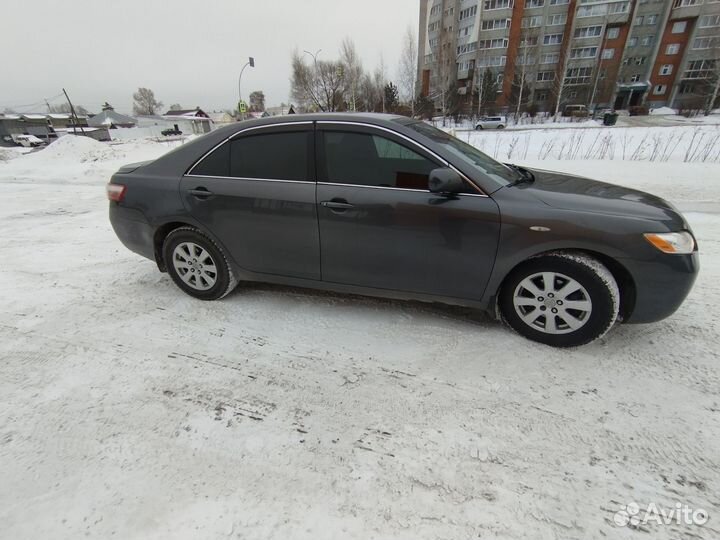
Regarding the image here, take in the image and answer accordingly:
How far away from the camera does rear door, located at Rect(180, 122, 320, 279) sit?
9.23 feet

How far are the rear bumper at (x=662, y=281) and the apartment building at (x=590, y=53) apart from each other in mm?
43215

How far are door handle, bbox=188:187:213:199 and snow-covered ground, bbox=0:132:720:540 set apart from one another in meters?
1.00

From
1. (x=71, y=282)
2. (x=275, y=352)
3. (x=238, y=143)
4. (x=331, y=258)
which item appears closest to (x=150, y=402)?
(x=275, y=352)

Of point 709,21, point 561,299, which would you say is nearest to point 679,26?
point 709,21

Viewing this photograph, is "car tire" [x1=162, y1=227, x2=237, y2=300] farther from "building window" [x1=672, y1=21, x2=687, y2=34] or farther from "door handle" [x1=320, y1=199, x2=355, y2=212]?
"building window" [x1=672, y1=21, x2=687, y2=34]

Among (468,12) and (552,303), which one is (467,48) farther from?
(552,303)

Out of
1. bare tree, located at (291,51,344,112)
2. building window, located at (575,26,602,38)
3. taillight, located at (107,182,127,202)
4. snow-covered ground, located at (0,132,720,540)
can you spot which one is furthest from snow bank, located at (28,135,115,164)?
building window, located at (575,26,602,38)

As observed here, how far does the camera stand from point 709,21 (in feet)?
134

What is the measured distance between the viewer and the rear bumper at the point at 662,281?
2.26 m

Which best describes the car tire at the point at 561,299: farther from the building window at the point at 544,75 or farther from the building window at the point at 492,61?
the building window at the point at 544,75

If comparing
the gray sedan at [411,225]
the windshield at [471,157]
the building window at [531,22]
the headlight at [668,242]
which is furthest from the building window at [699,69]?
the gray sedan at [411,225]

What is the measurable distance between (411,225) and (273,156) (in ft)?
4.24

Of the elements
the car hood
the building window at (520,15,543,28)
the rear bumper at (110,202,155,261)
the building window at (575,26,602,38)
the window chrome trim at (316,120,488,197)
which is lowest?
the rear bumper at (110,202,155,261)

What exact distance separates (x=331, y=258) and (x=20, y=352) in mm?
2505
